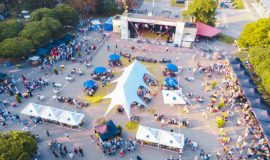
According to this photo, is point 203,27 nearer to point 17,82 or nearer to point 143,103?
point 143,103

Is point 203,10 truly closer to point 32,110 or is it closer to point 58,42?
point 58,42

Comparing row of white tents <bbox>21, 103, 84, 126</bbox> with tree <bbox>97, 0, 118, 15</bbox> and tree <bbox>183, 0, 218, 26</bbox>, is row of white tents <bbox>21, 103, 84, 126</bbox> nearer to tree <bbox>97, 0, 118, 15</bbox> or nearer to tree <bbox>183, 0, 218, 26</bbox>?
tree <bbox>183, 0, 218, 26</bbox>

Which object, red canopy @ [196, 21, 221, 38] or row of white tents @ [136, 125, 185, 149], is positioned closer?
row of white tents @ [136, 125, 185, 149]

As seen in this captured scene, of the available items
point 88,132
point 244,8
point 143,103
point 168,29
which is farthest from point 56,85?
point 244,8

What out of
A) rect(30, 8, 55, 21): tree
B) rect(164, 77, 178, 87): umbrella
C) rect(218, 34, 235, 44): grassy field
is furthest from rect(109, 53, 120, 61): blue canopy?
rect(218, 34, 235, 44): grassy field

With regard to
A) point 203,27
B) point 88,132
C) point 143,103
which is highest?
point 203,27

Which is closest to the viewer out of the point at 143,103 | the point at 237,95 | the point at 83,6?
the point at 143,103

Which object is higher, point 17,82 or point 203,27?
point 203,27
